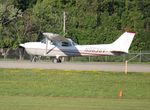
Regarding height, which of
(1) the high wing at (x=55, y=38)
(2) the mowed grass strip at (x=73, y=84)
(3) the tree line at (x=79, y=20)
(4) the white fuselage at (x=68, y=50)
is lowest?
(2) the mowed grass strip at (x=73, y=84)

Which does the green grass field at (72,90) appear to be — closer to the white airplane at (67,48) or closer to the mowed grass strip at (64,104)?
the mowed grass strip at (64,104)

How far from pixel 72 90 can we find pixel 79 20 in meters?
50.9

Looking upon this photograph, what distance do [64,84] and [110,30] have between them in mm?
44141

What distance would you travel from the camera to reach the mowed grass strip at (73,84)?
2542 cm

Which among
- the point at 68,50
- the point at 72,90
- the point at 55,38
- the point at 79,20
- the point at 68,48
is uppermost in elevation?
the point at 79,20

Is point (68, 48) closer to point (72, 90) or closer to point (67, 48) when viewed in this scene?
point (67, 48)

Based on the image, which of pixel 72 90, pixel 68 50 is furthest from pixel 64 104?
pixel 68 50

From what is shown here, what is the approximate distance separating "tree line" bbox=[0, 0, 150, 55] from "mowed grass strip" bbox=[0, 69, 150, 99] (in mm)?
34458

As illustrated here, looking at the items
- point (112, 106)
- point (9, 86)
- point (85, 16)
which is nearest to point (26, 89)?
point (9, 86)

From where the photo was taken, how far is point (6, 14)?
7725 centimetres

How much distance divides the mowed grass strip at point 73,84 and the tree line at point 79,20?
34.5 meters

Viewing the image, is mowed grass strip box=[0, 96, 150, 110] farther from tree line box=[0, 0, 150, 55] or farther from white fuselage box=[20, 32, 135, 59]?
tree line box=[0, 0, 150, 55]

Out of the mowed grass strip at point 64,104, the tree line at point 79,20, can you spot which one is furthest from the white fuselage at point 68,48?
the mowed grass strip at point 64,104

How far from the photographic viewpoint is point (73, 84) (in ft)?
97.6
